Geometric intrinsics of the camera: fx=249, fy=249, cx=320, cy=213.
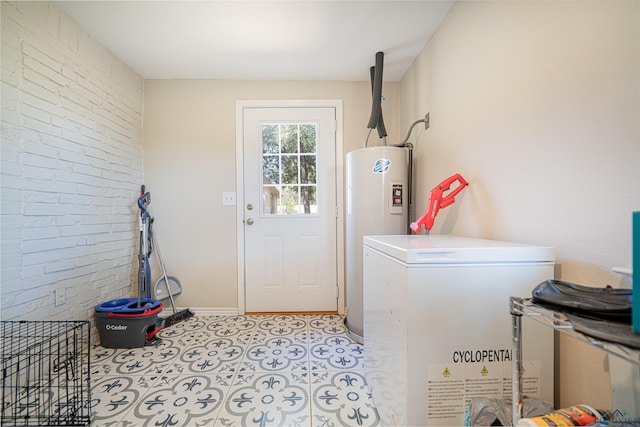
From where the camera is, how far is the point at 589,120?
0.79m

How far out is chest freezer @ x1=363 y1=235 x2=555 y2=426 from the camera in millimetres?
791

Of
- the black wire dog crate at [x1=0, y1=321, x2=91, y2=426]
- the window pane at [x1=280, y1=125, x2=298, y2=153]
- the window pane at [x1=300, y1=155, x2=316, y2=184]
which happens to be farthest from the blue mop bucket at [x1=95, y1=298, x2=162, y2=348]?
the window pane at [x1=280, y1=125, x2=298, y2=153]

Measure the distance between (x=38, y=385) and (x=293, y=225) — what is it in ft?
5.90

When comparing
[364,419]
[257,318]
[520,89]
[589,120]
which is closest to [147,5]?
[520,89]

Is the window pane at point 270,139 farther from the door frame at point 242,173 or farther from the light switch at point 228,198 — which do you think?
Result: the light switch at point 228,198

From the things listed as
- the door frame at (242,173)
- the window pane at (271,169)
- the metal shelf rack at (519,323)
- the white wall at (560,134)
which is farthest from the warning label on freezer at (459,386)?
the window pane at (271,169)

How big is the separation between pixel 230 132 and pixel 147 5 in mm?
1005

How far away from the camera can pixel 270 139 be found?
7.88 feet

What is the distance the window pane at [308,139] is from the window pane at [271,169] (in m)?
0.27

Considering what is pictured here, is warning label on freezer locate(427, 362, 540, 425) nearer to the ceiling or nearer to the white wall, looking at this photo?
the white wall

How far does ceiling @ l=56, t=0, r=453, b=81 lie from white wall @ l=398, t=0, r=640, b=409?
18.8 inches

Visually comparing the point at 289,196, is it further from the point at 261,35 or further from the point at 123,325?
the point at 123,325

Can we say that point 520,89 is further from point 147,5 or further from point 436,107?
point 147,5

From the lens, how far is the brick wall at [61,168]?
52.0 inches
